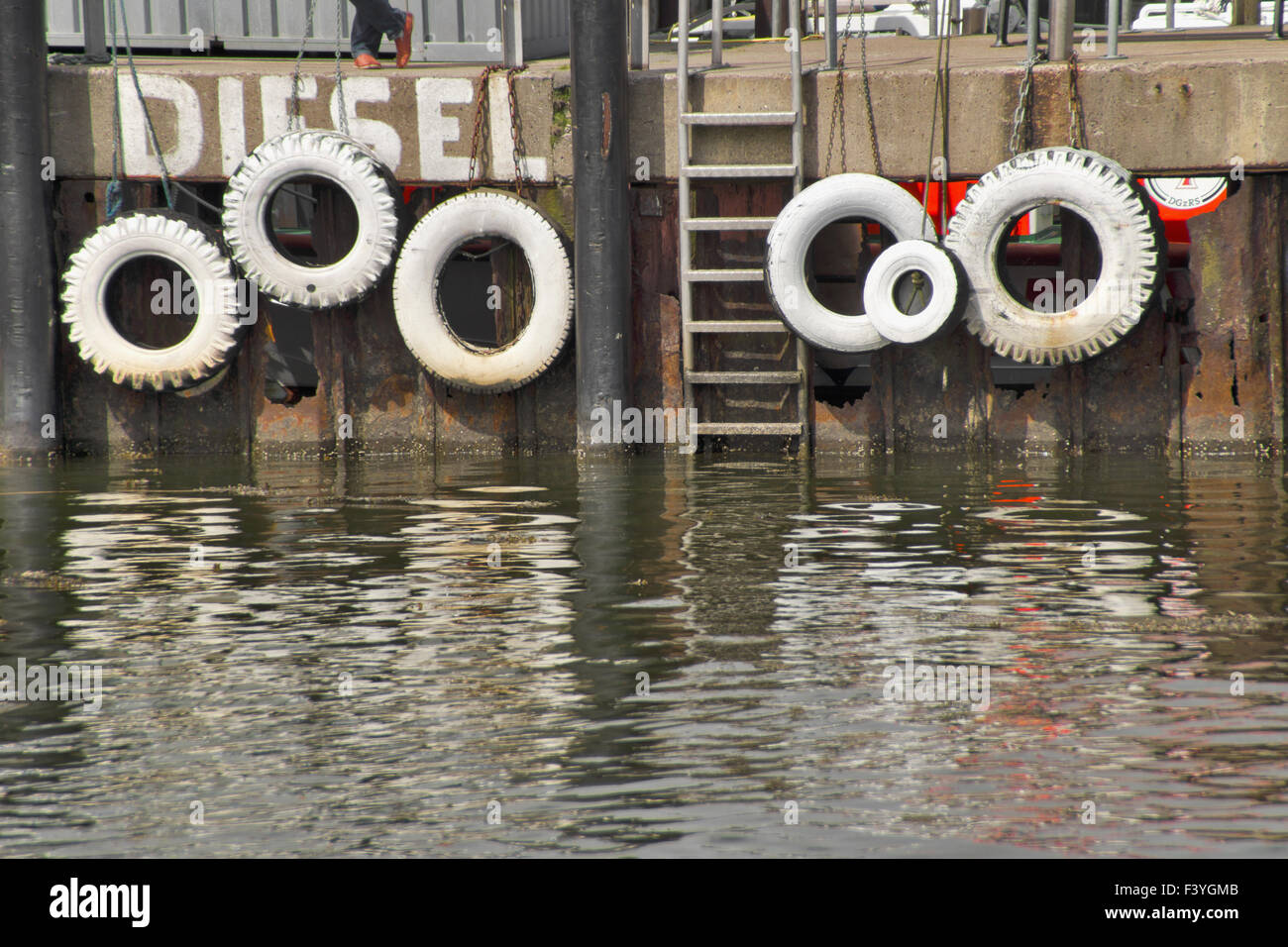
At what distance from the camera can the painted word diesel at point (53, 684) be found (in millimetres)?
4965

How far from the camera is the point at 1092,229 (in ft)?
31.8

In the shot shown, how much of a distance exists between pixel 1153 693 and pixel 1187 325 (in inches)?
216

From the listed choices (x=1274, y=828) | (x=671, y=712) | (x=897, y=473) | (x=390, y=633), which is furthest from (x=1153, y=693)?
(x=897, y=473)

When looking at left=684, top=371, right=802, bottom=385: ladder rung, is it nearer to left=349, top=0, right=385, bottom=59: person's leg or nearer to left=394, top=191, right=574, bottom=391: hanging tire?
left=394, top=191, right=574, bottom=391: hanging tire

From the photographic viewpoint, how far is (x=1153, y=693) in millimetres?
4797

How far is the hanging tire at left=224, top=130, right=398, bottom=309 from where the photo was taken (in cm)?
1001

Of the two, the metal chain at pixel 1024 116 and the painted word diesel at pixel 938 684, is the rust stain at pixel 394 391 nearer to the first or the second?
the metal chain at pixel 1024 116

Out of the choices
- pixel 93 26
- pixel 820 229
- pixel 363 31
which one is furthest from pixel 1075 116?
pixel 93 26

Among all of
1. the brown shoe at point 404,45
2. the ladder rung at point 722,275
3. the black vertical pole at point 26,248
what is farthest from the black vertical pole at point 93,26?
the ladder rung at point 722,275

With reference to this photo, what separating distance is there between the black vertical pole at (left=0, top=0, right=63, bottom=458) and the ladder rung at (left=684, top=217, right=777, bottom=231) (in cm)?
390

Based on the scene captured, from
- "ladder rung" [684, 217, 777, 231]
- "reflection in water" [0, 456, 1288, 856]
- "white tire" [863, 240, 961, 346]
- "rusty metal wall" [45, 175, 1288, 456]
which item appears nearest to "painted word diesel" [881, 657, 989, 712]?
"reflection in water" [0, 456, 1288, 856]
